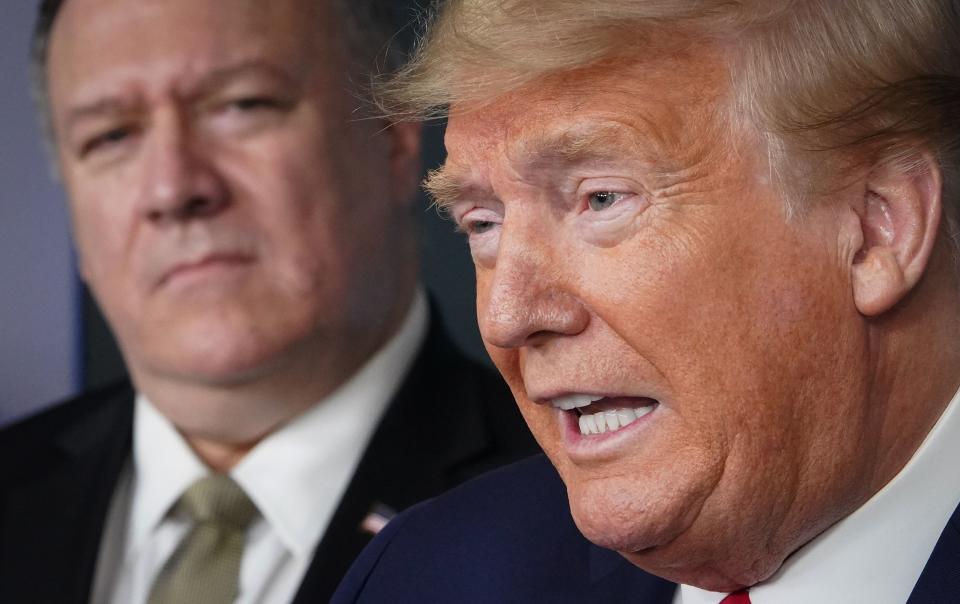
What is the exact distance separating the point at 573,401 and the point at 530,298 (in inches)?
3.4

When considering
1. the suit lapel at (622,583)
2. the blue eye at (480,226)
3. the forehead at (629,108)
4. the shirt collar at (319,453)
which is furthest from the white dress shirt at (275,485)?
the forehead at (629,108)

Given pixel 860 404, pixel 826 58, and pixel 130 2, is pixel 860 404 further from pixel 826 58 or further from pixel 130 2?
pixel 130 2

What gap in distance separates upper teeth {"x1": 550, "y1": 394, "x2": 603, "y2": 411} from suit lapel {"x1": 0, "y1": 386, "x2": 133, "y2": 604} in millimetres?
885

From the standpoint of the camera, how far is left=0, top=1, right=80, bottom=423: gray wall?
2.06 m

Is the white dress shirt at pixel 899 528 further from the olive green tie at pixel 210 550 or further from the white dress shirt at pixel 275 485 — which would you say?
the olive green tie at pixel 210 550

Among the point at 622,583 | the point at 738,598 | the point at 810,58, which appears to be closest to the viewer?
the point at 810,58

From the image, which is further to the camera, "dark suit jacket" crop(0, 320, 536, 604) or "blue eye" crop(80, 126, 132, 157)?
"blue eye" crop(80, 126, 132, 157)

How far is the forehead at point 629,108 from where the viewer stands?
927 millimetres

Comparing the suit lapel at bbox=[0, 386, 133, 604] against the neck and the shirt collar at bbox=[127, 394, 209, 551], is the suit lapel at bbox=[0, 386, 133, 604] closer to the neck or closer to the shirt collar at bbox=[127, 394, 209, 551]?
the shirt collar at bbox=[127, 394, 209, 551]

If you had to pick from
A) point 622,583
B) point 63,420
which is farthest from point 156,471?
point 622,583

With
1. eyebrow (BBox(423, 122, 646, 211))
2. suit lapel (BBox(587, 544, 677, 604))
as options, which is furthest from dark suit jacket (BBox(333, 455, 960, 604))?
eyebrow (BBox(423, 122, 646, 211))

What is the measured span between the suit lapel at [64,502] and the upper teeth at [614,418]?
91 centimetres

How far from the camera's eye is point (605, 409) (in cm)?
98

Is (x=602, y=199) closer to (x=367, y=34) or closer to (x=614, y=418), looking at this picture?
(x=614, y=418)
